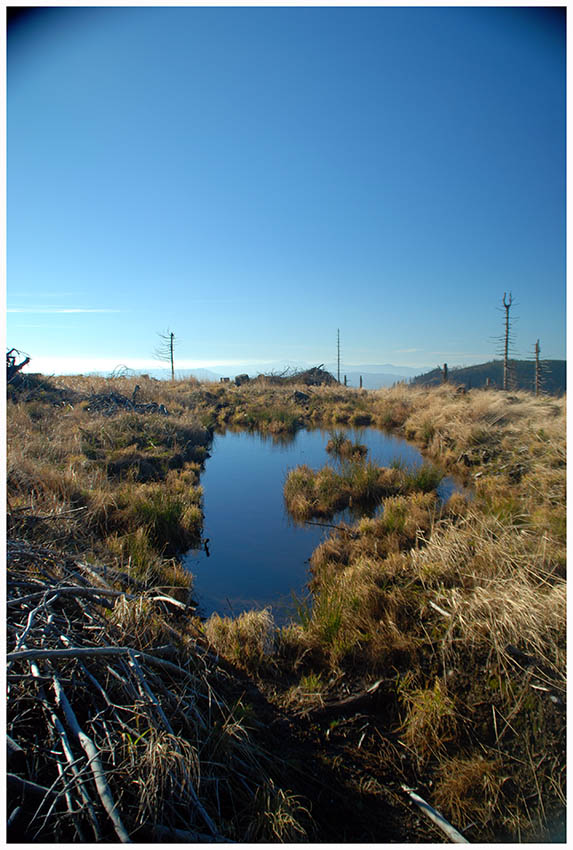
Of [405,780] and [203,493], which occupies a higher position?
[203,493]

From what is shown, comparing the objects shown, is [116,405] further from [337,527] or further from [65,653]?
[65,653]

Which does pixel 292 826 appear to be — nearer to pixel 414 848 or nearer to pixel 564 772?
A: pixel 414 848

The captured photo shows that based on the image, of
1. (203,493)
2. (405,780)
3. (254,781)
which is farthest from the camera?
(203,493)

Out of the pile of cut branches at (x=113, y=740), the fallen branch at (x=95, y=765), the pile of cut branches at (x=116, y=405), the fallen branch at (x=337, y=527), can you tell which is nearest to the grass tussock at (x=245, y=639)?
the pile of cut branches at (x=113, y=740)

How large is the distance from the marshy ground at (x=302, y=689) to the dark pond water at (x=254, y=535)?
18.1 inches

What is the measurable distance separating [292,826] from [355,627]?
75.6 inches

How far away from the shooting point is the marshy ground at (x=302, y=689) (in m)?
2.12

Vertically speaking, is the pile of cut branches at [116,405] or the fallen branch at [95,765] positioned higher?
the pile of cut branches at [116,405]

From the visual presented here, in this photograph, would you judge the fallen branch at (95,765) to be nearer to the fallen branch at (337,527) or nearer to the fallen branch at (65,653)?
the fallen branch at (65,653)

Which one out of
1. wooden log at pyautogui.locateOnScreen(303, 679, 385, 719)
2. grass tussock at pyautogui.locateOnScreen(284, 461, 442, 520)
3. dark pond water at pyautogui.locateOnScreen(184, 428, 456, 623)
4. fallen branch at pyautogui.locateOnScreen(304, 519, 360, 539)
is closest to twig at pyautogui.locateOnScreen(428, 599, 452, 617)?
wooden log at pyautogui.locateOnScreen(303, 679, 385, 719)

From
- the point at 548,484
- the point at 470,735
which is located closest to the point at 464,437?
the point at 548,484

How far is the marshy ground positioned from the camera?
2.12 m

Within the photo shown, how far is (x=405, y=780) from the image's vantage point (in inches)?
109

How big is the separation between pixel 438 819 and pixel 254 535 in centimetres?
529
